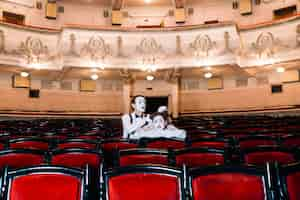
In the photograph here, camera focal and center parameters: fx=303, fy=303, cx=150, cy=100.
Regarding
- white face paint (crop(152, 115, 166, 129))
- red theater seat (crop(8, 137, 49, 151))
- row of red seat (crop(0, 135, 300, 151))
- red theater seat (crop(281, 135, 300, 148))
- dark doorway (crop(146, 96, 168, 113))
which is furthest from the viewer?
dark doorway (crop(146, 96, 168, 113))

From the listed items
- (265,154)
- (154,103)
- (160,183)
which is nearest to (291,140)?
(265,154)

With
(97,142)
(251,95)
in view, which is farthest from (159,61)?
(97,142)

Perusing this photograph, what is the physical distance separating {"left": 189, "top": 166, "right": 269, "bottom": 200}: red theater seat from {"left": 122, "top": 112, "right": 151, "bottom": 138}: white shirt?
2.92 m

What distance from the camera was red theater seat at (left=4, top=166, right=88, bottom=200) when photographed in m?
1.94

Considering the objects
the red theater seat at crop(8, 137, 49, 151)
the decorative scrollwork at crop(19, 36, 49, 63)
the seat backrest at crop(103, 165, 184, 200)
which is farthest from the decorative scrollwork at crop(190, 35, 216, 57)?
the seat backrest at crop(103, 165, 184, 200)

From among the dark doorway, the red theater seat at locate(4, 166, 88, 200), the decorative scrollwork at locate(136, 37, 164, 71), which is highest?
the decorative scrollwork at locate(136, 37, 164, 71)

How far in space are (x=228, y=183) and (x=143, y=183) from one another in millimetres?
527

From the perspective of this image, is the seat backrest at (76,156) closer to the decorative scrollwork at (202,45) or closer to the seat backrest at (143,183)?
the seat backrest at (143,183)

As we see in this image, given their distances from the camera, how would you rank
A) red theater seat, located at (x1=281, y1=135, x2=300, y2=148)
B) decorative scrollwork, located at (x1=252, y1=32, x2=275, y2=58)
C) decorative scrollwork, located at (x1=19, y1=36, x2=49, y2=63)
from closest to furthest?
red theater seat, located at (x1=281, y1=135, x2=300, y2=148) → decorative scrollwork, located at (x1=252, y1=32, x2=275, y2=58) → decorative scrollwork, located at (x1=19, y1=36, x2=49, y2=63)

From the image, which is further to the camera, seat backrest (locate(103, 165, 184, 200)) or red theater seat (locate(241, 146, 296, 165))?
red theater seat (locate(241, 146, 296, 165))

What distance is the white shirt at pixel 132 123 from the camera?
15.6 feet

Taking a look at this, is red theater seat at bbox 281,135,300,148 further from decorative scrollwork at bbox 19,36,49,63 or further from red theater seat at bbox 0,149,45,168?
decorative scrollwork at bbox 19,36,49,63

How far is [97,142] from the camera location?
3.87m

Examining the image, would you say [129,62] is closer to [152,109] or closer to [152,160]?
[152,109]
